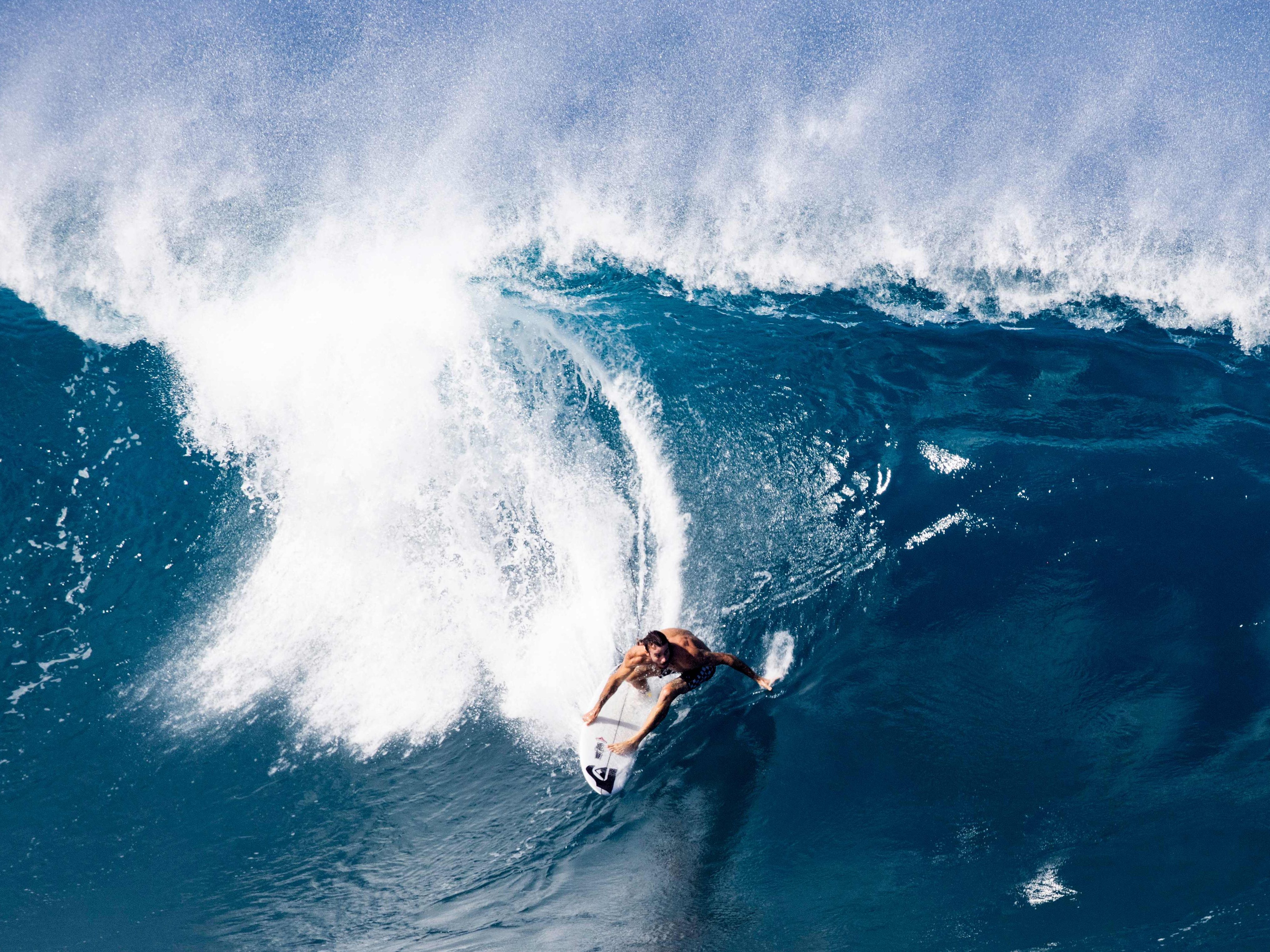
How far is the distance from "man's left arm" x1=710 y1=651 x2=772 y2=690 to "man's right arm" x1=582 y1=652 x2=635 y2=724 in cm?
73

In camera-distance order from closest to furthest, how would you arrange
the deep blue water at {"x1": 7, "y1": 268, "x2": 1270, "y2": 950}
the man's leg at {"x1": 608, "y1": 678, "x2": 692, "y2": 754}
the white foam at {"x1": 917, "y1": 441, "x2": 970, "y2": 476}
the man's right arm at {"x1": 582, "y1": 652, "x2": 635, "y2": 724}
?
the deep blue water at {"x1": 7, "y1": 268, "x2": 1270, "y2": 950} < the man's leg at {"x1": 608, "y1": 678, "x2": 692, "y2": 754} < the man's right arm at {"x1": 582, "y1": 652, "x2": 635, "y2": 724} < the white foam at {"x1": 917, "y1": 441, "x2": 970, "y2": 476}

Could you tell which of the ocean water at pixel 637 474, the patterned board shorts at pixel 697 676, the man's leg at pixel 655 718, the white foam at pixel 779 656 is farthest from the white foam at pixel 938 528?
the man's leg at pixel 655 718

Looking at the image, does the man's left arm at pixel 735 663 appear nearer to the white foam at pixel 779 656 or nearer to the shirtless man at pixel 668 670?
the shirtless man at pixel 668 670

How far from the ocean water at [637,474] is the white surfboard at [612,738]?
0.41 meters

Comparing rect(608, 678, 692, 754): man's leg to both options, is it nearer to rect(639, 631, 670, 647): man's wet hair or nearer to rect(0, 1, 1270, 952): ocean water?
rect(0, 1, 1270, 952): ocean water

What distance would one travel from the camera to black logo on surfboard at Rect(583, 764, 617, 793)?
7.30 m

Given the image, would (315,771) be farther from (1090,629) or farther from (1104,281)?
(1104,281)

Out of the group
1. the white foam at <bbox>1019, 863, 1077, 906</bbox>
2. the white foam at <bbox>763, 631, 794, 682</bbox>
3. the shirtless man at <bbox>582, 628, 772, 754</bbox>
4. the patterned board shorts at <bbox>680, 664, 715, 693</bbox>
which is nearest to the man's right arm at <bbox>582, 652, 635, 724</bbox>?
the shirtless man at <bbox>582, 628, 772, 754</bbox>

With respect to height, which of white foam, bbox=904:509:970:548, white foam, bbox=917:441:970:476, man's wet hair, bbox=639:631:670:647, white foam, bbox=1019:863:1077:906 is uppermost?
white foam, bbox=917:441:970:476

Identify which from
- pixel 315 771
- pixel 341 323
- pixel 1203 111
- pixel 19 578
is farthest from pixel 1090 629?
pixel 19 578

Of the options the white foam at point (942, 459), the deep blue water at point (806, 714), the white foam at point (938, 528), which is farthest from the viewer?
the white foam at point (942, 459)

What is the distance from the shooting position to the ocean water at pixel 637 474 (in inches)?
289

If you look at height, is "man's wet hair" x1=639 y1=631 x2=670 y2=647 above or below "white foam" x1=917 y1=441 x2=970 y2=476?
below

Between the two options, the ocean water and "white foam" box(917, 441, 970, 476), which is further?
"white foam" box(917, 441, 970, 476)
